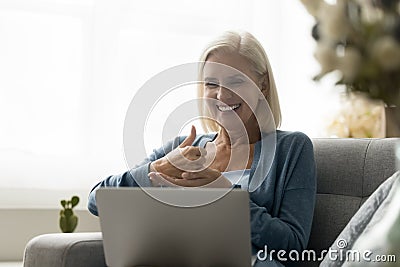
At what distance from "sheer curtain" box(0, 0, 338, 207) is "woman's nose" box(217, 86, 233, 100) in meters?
1.14

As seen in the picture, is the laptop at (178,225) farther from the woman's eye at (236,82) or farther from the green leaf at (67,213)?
the green leaf at (67,213)

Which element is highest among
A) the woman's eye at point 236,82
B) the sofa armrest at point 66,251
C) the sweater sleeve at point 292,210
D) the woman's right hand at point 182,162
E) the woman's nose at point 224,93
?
the woman's eye at point 236,82

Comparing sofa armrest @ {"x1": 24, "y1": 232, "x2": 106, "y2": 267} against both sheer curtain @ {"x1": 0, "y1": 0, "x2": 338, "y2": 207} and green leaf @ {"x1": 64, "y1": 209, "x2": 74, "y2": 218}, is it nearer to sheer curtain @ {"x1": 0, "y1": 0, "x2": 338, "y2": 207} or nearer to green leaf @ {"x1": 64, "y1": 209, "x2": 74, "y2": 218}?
green leaf @ {"x1": 64, "y1": 209, "x2": 74, "y2": 218}

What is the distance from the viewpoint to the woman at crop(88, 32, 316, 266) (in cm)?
195

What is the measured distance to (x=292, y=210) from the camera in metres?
A: 1.99

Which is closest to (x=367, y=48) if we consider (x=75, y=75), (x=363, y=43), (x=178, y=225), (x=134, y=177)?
(x=363, y=43)

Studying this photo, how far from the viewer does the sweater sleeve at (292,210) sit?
6.32 ft

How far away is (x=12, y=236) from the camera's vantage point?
122 inches

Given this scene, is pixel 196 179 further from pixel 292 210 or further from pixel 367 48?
pixel 367 48

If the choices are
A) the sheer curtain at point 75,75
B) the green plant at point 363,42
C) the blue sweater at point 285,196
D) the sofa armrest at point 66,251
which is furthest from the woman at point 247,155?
the green plant at point 363,42

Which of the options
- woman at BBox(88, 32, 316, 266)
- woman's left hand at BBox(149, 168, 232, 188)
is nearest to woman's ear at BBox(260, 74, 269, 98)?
woman at BBox(88, 32, 316, 266)

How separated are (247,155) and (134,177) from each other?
1.15 ft

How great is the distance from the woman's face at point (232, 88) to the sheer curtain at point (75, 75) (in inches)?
42.8

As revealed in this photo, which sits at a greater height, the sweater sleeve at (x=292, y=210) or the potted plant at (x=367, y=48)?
the potted plant at (x=367, y=48)
